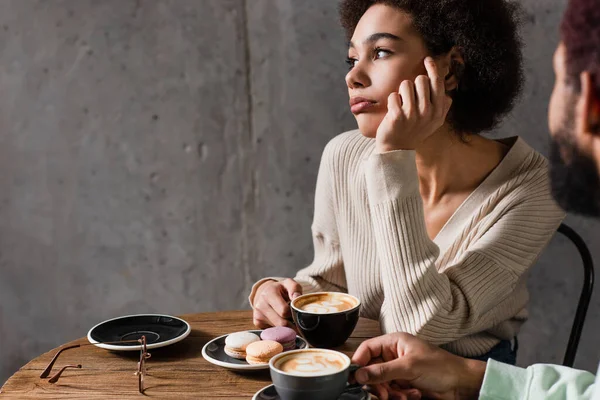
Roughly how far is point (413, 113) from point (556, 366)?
584 mm

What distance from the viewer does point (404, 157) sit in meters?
1.46

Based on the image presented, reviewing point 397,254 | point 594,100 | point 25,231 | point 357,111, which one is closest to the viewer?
point 594,100

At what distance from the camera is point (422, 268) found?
142cm

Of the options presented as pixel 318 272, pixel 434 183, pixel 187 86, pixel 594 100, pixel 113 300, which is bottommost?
pixel 113 300

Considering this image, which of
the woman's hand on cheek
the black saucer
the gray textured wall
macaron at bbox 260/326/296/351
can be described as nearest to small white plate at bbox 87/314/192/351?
macaron at bbox 260/326/296/351

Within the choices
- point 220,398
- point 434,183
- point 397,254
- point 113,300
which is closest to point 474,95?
point 434,183

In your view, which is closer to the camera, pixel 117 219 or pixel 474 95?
pixel 474 95

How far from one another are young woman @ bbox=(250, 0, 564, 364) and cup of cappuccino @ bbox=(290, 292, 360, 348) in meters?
0.14

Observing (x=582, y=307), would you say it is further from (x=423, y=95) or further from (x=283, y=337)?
(x=283, y=337)

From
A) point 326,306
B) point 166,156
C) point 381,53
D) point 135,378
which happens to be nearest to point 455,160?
point 381,53

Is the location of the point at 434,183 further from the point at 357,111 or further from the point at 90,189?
the point at 90,189

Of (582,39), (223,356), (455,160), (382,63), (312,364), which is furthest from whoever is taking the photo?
(455,160)

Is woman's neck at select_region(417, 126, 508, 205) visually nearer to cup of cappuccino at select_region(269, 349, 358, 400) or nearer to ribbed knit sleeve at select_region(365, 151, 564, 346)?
ribbed knit sleeve at select_region(365, 151, 564, 346)

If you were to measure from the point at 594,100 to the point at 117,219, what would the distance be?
1812 millimetres
